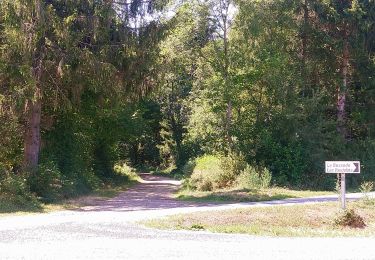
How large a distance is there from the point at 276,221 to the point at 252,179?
10045 mm

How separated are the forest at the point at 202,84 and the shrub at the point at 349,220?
10.2m

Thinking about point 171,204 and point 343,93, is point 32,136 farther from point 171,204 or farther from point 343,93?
point 343,93

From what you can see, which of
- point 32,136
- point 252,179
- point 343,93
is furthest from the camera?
point 343,93

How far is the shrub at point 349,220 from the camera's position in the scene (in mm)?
14488

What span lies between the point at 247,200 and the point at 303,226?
5.85 meters

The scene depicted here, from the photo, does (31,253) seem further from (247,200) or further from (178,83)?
(178,83)

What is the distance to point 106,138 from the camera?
34938 millimetres

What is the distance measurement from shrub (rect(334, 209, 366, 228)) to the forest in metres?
10.2

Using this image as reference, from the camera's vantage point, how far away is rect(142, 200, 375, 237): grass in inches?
502

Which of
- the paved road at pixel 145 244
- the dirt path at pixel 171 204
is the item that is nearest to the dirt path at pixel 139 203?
the dirt path at pixel 171 204

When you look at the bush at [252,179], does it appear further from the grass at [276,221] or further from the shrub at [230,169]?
the grass at [276,221]

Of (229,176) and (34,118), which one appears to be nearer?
(34,118)

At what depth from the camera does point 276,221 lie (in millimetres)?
14711

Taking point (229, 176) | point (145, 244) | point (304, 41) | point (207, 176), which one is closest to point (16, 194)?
point (145, 244)
